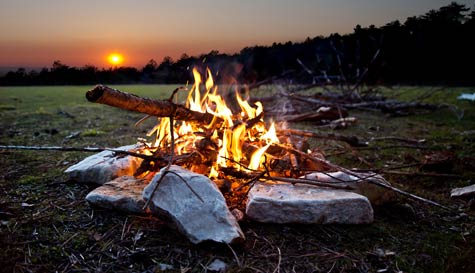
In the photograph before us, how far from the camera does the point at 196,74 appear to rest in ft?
14.5

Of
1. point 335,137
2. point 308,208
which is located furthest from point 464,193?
point 308,208

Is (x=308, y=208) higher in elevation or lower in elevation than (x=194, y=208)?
lower

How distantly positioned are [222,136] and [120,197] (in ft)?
4.37

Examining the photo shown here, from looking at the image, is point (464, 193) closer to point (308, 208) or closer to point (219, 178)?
point (308, 208)

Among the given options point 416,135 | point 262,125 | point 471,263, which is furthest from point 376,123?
point 471,263

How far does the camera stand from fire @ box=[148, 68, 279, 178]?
3988mm

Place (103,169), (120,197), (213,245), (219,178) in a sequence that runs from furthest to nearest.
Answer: (103,169) → (219,178) → (120,197) → (213,245)

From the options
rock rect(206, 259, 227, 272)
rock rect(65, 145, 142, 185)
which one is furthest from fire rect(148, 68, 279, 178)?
rock rect(206, 259, 227, 272)

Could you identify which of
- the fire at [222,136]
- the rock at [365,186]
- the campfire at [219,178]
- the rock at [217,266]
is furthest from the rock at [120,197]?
the rock at [365,186]

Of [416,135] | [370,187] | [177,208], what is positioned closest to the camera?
[177,208]

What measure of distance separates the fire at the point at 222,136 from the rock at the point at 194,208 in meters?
0.67

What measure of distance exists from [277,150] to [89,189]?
2.10 metres

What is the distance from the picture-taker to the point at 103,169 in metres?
4.11

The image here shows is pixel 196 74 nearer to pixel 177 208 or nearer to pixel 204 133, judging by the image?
pixel 204 133
